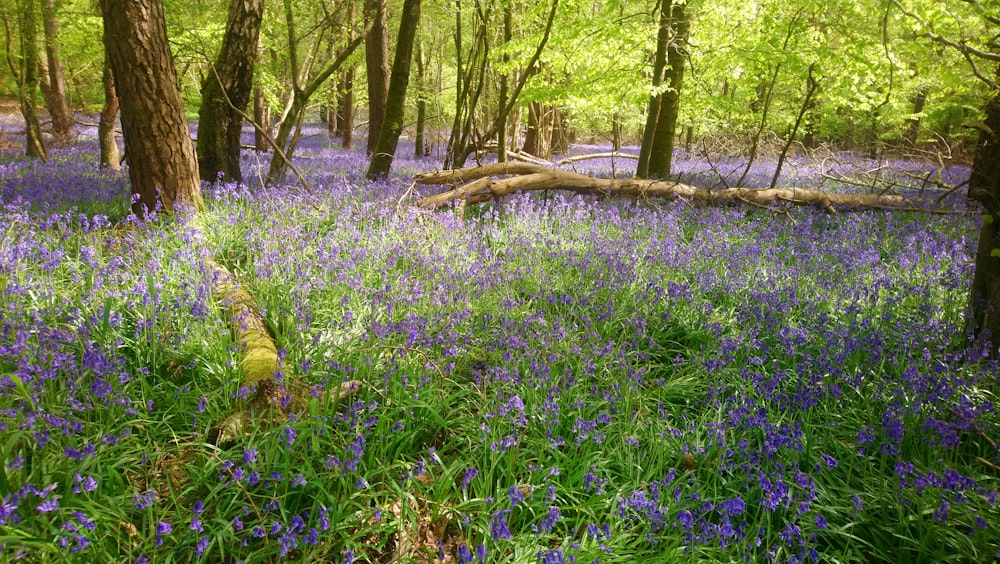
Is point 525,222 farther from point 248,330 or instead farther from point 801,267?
point 248,330

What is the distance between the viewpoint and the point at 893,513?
246 cm

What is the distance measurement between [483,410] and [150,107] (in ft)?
14.8

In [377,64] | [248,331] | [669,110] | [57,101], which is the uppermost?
[377,64]

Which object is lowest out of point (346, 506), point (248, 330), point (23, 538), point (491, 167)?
point (346, 506)

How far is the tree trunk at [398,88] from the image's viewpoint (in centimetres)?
880

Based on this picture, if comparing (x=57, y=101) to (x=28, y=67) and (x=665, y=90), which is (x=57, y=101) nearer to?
(x=28, y=67)

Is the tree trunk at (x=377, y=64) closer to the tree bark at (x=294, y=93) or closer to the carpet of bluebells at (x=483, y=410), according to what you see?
the tree bark at (x=294, y=93)

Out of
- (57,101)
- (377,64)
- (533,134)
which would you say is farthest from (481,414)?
(533,134)

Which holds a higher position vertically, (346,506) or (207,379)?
(207,379)

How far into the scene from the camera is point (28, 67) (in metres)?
10.2

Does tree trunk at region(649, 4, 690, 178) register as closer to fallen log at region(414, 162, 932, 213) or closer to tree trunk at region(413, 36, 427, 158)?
fallen log at region(414, 162, 932, 213)

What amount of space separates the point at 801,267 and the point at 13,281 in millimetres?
6308

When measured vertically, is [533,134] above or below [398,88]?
above

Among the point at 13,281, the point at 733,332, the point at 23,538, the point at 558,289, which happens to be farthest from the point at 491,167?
the point at 23,538
